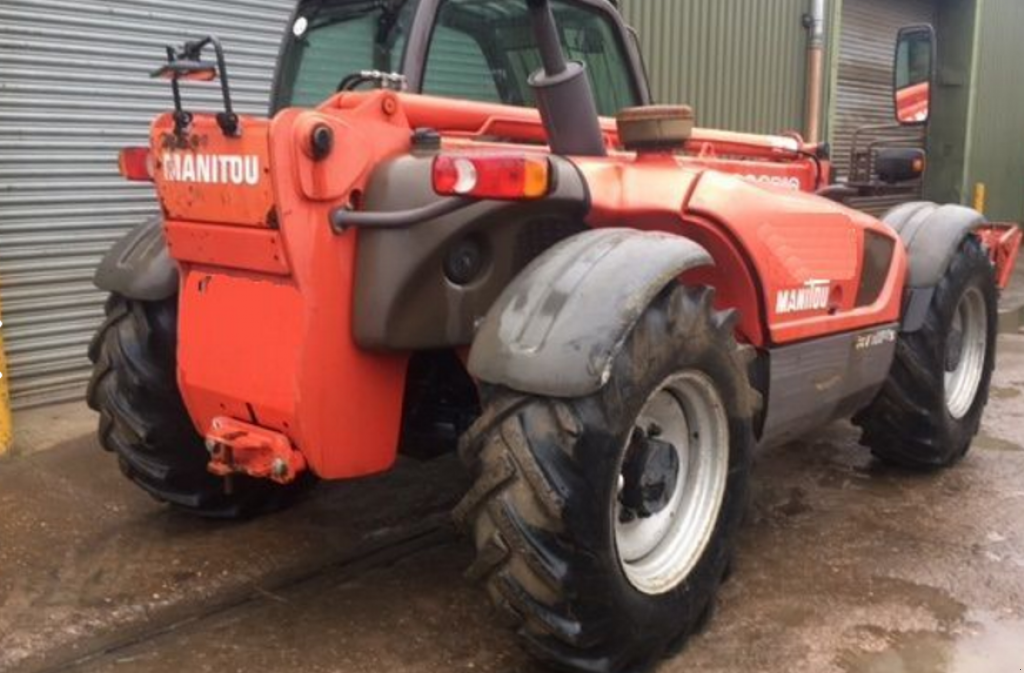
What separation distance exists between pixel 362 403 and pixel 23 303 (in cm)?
361

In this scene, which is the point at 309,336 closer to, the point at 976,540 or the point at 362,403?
the point at 362,403

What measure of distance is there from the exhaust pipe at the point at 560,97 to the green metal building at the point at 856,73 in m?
4.26

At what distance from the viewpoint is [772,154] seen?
16.6 ft

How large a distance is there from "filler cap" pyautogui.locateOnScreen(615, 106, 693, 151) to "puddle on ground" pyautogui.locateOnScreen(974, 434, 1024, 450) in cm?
291

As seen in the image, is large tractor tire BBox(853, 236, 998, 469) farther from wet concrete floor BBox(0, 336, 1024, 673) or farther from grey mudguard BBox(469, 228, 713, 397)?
grey mudguard BBox(469, 228, 713, 397)

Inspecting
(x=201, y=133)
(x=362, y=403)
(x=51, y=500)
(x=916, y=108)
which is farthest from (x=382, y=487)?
(x=916, y=108)

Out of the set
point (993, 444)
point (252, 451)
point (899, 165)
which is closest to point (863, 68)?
point (993, 444)

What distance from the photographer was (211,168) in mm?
2969

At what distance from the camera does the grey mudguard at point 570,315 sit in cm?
261

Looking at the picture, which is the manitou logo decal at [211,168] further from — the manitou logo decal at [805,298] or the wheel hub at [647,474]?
the manitou logo decal at [805,298]

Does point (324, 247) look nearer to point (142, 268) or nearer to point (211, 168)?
point (211, 168)

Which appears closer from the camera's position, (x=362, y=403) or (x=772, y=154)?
(x=362, y=403)

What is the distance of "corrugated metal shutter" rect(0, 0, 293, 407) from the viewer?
5.67 metres

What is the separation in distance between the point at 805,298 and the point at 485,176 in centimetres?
156
